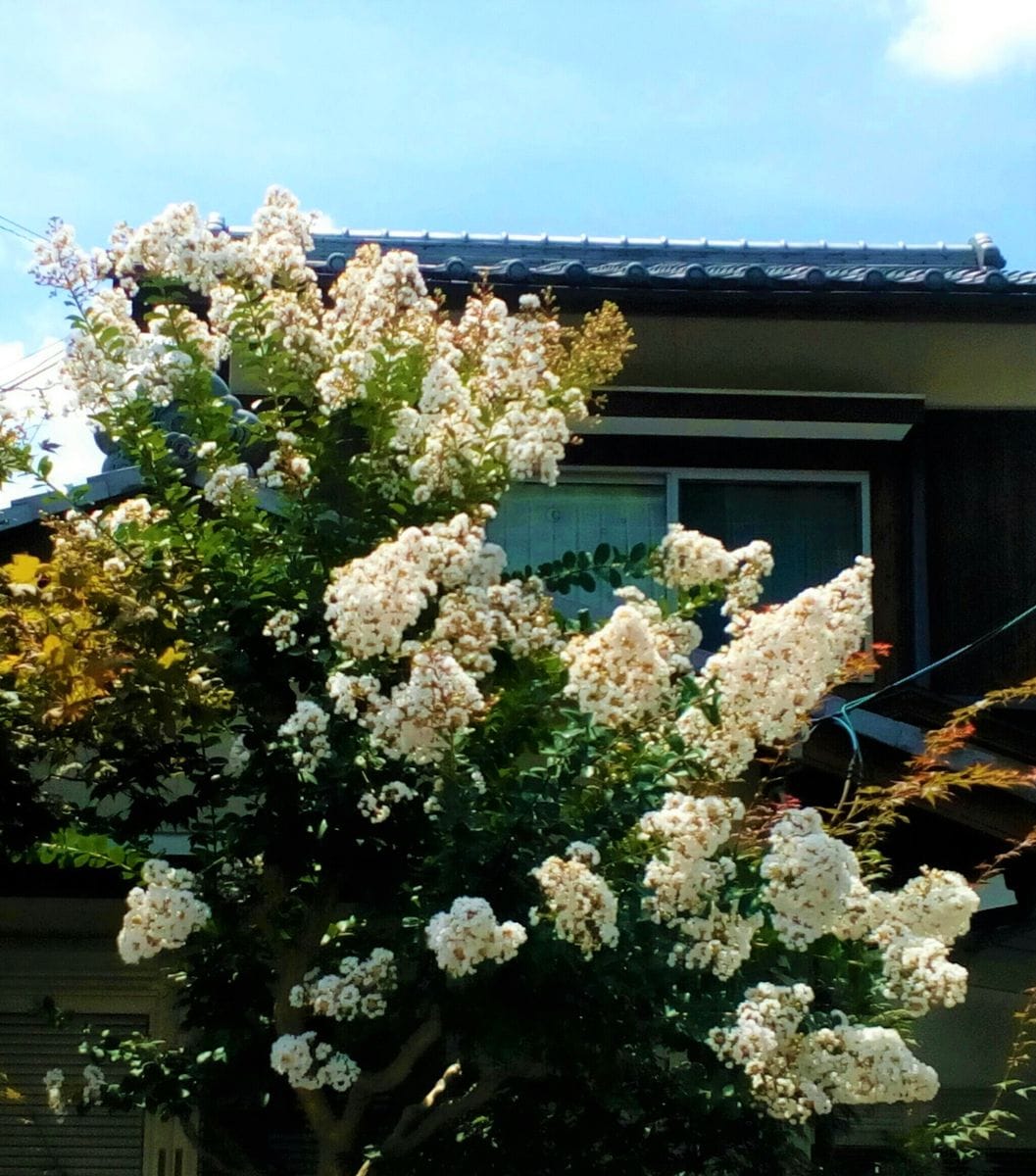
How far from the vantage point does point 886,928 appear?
388 centimetres

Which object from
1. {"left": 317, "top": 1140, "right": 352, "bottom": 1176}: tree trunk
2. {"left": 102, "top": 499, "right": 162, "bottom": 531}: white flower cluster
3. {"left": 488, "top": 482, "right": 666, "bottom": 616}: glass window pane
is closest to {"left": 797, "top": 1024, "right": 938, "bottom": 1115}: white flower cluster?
{"left": 317, "top": 1140, "right": 352, "bottom": 1176}: tree trunk

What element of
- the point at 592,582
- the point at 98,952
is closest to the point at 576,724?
the point at 592,582

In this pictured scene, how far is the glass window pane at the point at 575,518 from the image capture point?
792cm

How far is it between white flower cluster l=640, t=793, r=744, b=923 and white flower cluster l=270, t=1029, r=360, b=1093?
0.88 m

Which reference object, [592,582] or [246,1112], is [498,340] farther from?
[246,1112]

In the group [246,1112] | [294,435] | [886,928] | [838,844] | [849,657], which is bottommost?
[246,1112]

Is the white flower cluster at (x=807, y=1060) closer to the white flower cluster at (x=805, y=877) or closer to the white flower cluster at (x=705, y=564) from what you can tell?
the white flower cluster at (x=805, y=877)

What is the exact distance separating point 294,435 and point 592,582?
872 millimetres

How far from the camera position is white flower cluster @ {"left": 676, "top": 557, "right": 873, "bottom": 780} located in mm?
3645

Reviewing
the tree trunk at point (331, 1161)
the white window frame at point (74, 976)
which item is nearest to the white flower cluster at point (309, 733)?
the tree trunk at point (331, 1161)

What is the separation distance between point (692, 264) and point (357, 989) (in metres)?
5.71

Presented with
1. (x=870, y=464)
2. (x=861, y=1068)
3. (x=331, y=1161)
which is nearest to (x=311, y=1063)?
(x=331, y=1161)

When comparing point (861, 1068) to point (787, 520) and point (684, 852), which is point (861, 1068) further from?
point (787, 520)

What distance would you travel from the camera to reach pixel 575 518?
26.2 feet
